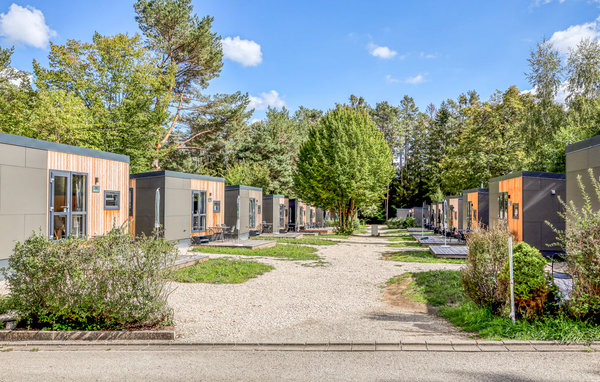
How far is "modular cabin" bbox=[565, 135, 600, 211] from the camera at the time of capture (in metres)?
9.50

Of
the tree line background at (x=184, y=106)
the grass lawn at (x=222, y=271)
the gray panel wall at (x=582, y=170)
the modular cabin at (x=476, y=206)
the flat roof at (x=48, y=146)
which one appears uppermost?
the tree line background at (x=184, y=106)

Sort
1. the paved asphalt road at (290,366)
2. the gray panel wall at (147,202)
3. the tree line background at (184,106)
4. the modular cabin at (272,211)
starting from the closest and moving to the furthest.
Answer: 1. the paved asphalt road at (290,366)
2. the gray panel wall at (147,202)
3. the tree line background at (184,106)
4. the modular cabin at (272,211)

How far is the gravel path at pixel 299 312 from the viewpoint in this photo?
546 centimetres

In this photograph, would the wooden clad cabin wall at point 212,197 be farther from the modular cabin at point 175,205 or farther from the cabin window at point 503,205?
the cabin window at point 503,205

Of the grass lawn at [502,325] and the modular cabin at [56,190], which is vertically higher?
the modular cabin at [56,190]

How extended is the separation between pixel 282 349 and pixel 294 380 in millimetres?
950

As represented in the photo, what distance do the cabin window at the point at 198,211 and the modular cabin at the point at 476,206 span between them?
41.6 feet

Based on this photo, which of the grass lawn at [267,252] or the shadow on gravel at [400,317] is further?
the grass lawn at [267,252]

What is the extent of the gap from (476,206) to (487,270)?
15649 mm

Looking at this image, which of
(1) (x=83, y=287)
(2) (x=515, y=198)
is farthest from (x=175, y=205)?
(2) (x=515, y=198)

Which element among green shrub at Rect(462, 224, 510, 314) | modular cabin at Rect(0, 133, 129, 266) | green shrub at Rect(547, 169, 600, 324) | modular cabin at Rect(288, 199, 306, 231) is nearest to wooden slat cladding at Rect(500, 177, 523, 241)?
green shrub at Rect(462, 224, 510, 314)

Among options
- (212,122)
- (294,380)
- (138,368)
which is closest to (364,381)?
(294,380)

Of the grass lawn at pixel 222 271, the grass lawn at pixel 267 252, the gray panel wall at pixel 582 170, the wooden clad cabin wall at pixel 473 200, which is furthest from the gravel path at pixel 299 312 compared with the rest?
the wooden clad cabin wall at pixel 473 200

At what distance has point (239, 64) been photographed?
34062 millimetres
